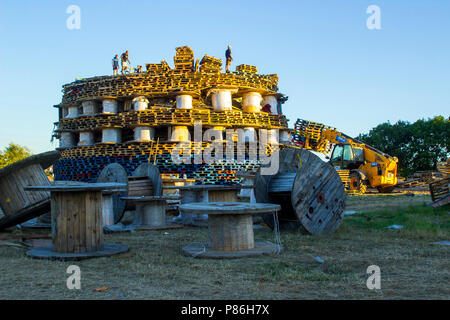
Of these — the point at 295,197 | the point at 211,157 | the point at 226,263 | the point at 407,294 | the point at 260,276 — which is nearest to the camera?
the point at 407,294

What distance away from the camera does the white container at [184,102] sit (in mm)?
27269

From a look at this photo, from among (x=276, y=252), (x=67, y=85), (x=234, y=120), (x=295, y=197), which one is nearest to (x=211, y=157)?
(x=234, y=120)

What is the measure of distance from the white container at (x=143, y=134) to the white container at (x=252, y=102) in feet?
23.7

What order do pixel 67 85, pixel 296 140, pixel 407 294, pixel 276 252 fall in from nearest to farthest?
pixel 407 294
pixel 276 252
pixel 296 140
pixel 67 85

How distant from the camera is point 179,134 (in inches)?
1054

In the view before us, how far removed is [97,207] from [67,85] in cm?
2751

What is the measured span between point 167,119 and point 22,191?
59.8 feet

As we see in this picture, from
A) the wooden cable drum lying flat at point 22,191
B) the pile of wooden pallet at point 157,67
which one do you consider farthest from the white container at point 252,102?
the wooden cable drum lying flat at point 22,191

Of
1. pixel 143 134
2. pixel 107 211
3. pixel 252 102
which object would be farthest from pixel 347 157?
pixel 107 211

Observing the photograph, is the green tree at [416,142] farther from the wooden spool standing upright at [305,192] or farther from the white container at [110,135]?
the wooden spool standing upright at [305,192]

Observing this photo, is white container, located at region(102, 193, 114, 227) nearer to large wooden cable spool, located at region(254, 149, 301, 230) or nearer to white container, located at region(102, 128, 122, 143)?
large wooden cable spool, located at region(254, 149, 301, 230)
